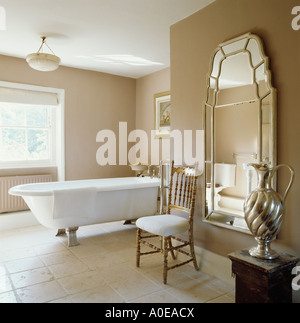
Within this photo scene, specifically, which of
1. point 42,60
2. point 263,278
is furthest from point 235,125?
point 42,60

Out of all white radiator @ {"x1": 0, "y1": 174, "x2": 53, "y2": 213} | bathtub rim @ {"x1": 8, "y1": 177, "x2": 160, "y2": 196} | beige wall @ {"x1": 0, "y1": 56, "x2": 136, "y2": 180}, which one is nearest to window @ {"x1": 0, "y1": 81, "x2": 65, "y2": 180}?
beige wall @ {"x1": 0, "y1": 56, "x2": 136, "y2": 180}

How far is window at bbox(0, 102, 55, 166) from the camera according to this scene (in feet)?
14.3

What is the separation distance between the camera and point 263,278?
5.61 ft

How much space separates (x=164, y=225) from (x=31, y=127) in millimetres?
3189

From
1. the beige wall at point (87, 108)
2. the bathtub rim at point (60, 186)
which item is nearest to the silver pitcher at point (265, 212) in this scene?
the bathtub rim at point (60, 186)

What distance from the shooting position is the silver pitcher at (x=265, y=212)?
178 cm

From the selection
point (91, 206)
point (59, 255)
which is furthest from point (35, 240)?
point (91, 206)

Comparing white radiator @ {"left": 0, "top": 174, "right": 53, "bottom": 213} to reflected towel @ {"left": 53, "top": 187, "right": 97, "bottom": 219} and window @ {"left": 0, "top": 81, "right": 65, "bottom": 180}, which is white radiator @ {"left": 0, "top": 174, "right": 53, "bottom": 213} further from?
reflected towel @ {"left": 53, "top": 187, "right": 97, "bottom": 219}

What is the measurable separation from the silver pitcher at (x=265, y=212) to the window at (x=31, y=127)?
360 cm

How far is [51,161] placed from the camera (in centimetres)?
477

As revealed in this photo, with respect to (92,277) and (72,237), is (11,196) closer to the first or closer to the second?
(72,237)

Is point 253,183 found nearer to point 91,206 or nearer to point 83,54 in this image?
point 91,206

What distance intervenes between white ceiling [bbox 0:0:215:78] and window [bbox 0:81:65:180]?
0.58m

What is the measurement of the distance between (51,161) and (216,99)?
324 centimetres
